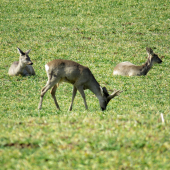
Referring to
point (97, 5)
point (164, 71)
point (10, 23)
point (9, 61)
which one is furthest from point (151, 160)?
point (97, 5)

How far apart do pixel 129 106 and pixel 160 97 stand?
1905mm

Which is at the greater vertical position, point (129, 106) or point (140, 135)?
point (140, 135)

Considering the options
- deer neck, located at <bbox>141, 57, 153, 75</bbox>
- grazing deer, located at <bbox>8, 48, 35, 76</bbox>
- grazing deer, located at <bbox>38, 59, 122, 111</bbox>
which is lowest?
deer neck, located at <bbox>141, 57, 153, 75</bbox>

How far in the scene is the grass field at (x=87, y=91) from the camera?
16.2ft

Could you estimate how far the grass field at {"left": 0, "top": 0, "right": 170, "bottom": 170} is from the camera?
495cm

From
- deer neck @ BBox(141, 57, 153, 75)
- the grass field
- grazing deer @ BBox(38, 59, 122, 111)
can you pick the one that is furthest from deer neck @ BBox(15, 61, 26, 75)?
deer neck @ BBox(141, 57, 153, 75)

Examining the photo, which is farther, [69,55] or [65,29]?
[65,29]

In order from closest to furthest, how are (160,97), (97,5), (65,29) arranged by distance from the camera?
(160,97)
(65,29)
(97,5)

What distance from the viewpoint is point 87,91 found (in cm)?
1261

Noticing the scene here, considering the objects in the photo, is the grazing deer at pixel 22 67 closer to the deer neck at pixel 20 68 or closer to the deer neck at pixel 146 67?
the deer neck at pixel 20 68

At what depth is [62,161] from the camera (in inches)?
187

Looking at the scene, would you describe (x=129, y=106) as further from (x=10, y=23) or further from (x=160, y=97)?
(x=10, y=23)

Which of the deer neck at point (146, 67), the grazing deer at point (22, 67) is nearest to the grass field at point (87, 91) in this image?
the deer neck at point (146, 67)

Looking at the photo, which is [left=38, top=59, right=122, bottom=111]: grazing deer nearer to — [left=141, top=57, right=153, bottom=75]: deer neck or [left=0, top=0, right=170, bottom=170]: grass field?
[left=0, top=0, right=170, bottom=170]: grass field
